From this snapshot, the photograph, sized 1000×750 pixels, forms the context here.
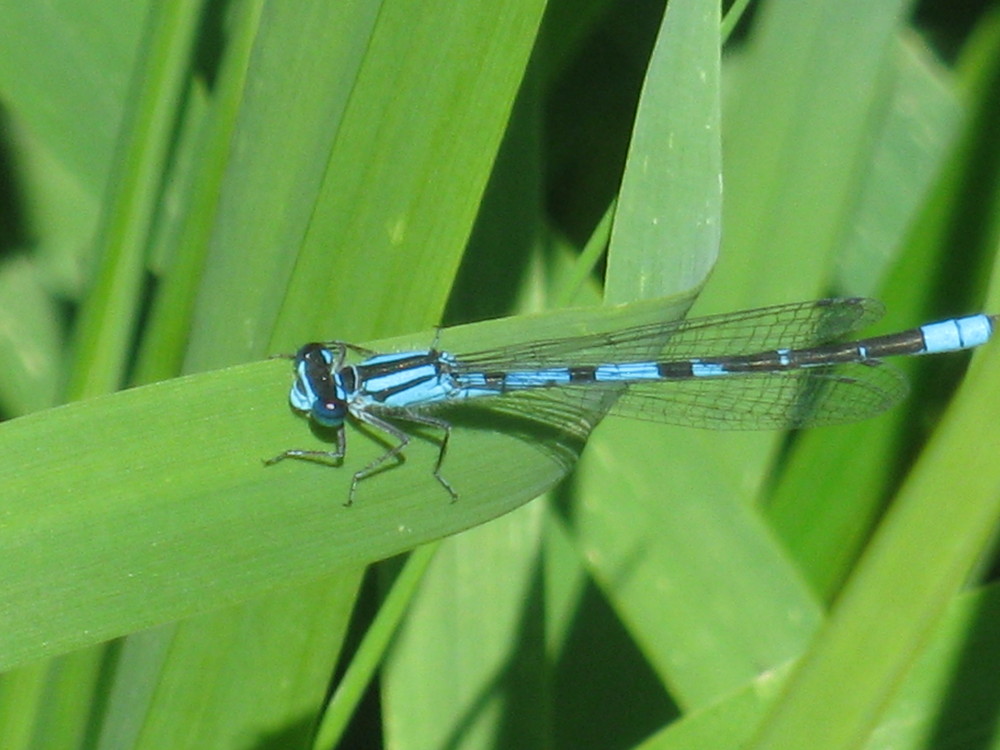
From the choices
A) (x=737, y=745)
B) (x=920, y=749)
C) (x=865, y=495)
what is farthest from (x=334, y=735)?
(x=865, y=495)

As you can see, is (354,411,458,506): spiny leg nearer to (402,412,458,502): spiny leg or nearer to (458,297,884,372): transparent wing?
(402,412,458,502): spiny leg

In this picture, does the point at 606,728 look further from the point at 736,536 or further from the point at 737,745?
the point at 737,745

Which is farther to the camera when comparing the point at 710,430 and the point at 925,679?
the point at 710,430

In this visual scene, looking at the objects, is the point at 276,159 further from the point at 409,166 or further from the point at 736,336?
the point at 736,336

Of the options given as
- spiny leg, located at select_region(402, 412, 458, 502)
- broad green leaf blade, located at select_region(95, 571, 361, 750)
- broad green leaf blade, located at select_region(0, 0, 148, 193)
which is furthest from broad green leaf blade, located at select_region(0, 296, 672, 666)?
broad green leaf blade, located at select_region(0, 0, 148, 193)

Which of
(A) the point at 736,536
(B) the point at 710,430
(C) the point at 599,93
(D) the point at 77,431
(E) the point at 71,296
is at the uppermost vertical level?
(C) the point at 599,93

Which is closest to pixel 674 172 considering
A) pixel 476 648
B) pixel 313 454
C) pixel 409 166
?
pixel 409 166
